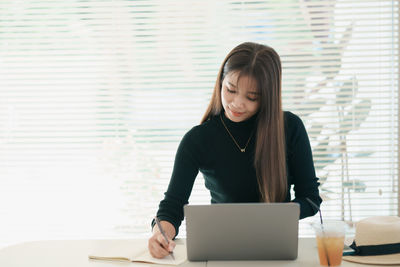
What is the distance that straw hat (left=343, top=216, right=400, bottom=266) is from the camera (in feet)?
4.34

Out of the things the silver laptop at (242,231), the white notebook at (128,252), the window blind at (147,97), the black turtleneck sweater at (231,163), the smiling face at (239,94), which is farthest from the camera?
the window blind at (147,97)

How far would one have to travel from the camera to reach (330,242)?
50.3 inches

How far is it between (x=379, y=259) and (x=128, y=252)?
2.47ft

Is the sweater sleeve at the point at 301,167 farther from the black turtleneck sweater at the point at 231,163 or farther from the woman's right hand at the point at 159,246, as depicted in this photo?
the woman's right hand at the point at 159,246

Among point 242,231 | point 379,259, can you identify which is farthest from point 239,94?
point 379,259

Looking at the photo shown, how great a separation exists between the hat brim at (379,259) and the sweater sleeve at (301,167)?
439mm

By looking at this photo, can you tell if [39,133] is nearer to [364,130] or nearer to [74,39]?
[74,39]

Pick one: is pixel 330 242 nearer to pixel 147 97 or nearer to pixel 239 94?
pixel 239 94

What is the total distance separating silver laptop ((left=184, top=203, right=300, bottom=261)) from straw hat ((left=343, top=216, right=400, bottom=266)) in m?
A: 0.20

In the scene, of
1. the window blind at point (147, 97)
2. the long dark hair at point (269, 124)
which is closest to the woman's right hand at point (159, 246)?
the long dark hair at point (269, 124)

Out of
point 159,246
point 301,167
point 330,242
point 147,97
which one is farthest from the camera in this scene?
point 147,97

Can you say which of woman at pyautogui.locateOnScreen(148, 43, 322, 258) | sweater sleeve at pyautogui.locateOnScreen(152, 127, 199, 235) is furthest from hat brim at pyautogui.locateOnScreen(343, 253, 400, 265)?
sweater sleeve at pyautogui.locateOnScreen(152, 127, 199, 235)

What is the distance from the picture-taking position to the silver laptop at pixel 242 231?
1.27 m

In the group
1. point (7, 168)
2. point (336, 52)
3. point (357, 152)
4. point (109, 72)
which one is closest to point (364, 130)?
point (357, 152)
